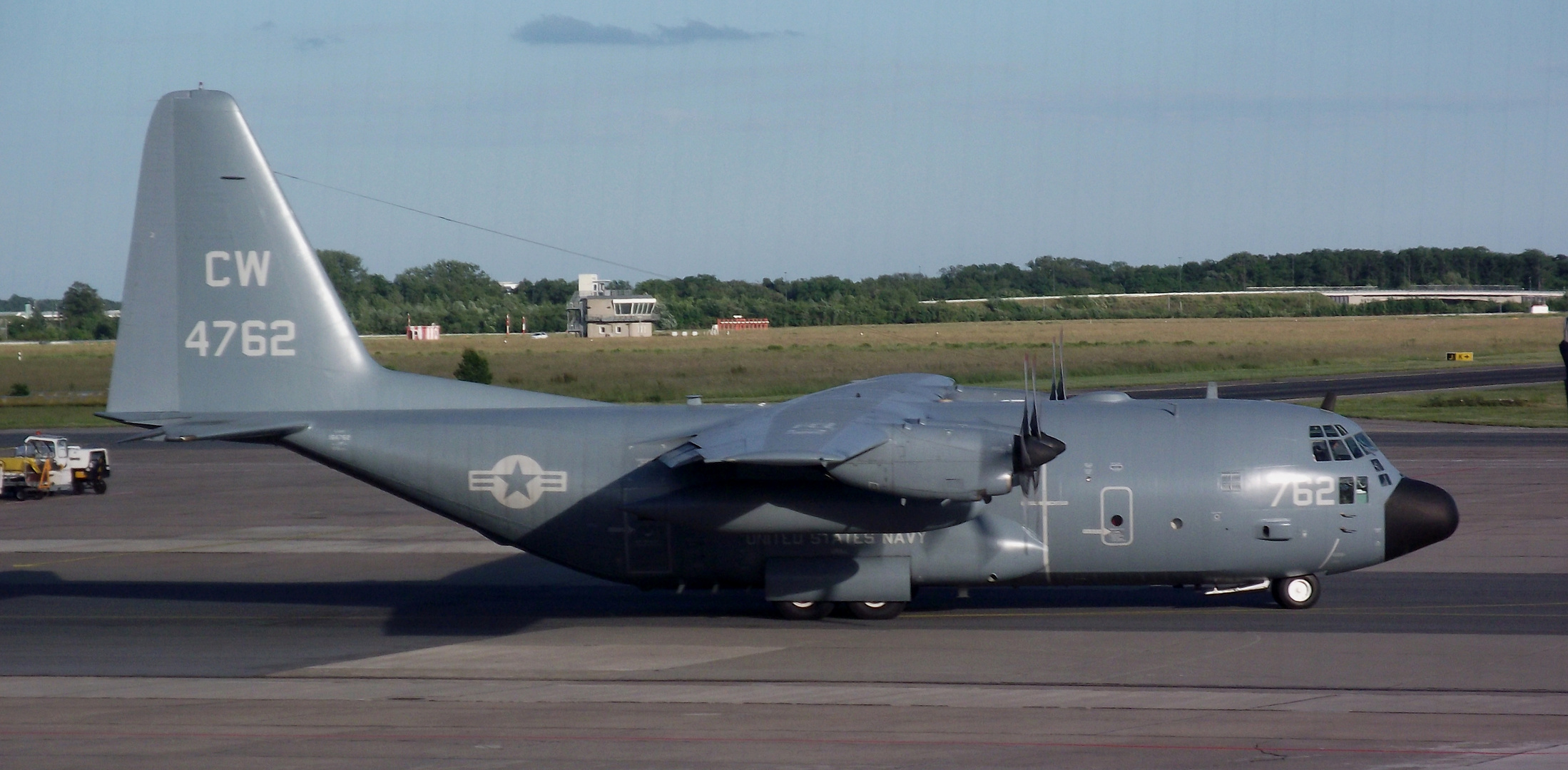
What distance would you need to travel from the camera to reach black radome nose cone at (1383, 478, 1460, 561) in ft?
54.5

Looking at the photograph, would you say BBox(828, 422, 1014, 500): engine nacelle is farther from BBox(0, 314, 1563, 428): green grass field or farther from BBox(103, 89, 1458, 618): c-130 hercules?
BBox(0, 314, 1563, 428): green grass field

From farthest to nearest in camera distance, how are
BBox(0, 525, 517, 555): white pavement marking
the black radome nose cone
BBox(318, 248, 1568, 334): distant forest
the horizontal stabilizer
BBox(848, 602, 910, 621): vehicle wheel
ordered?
1. BBox(318, 248, 1568, 334): distant forest
2. BBox(0, 525, 517, 555): white pavement marking
3. BBox(848, 602, 910, 621): vehicle wheel
4. the black radome nose cone
5. the horizontal stabilizer

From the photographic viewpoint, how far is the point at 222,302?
57.7 ft

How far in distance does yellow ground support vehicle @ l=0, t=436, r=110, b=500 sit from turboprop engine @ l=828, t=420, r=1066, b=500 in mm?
24992

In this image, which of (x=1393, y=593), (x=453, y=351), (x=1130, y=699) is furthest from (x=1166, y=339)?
(x=1130, y=699)

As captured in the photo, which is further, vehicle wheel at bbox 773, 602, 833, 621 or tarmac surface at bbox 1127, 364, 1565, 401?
tarmac surface at bbox 1127, 364, 1565, 401

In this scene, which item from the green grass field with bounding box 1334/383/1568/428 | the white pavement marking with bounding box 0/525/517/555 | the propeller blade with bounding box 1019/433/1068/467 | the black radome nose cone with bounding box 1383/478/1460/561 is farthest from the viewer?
the green grass field with bounding box 1334/383/1568/428

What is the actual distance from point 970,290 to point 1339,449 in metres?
107

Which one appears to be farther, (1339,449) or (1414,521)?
(1339,449)

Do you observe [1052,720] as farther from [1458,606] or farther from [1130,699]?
[1458,606]

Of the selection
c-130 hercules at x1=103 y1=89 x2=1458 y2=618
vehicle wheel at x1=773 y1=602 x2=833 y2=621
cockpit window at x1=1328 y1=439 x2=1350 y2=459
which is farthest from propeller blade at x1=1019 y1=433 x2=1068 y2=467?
cockpit window at x1=1328 y1=439 x2=1350 y2=459

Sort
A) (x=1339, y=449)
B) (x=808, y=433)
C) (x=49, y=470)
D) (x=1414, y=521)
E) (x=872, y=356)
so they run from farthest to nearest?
1. (x=872, y=356)
2. (x=49, y=470)
3. (x=1339, y=449)
4. (x=1414, y=521)
5. (x=808, y=433)

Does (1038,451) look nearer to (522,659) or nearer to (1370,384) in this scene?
(522,659)

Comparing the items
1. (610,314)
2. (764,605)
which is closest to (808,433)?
(764,605)
